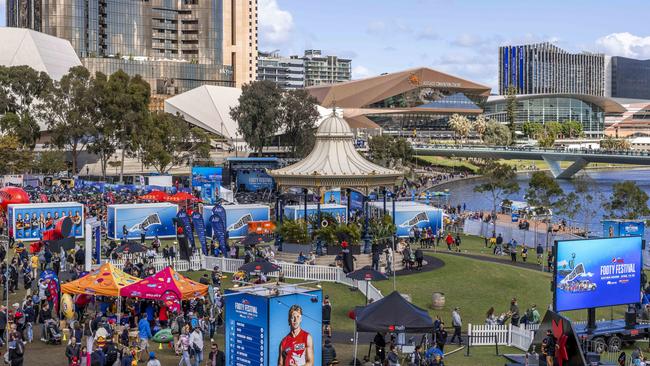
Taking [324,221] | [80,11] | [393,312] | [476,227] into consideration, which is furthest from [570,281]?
[80,11]

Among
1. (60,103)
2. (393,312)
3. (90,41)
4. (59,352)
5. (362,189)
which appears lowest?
(59,352)

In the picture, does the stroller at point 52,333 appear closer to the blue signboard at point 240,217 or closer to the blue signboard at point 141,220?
the blue signboard at point 141,220

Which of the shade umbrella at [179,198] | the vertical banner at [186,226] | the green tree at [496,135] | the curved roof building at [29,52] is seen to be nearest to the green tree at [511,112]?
the green tree at [496,135]

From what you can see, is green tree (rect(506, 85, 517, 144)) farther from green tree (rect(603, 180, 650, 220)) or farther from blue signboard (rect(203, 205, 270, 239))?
blue signboard (rect(203, 205, 270, 239))

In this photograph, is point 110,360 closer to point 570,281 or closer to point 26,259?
point 570,281

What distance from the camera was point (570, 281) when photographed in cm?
2194

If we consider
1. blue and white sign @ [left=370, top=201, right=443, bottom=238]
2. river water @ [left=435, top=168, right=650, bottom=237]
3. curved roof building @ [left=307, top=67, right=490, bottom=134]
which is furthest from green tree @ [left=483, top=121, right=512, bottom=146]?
blue and white sign @ [left=370, top=201, right=443, bottom=238]

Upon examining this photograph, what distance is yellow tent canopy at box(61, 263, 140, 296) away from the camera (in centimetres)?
2364

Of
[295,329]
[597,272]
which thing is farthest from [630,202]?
[295,329]

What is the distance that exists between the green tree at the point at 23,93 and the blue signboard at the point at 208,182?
1853 cm

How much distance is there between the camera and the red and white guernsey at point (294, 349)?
1631 cm

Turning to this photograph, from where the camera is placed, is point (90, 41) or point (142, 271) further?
point (90, 41)

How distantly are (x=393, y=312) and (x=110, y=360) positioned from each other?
21.1 feet

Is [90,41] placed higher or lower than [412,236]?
higher
